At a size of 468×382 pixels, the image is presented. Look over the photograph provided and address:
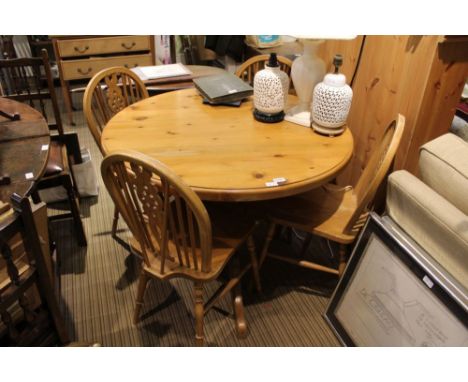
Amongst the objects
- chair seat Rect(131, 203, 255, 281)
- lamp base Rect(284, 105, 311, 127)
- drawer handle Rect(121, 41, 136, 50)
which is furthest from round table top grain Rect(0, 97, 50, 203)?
drawer handle Rect(121, 41, 136, 50)

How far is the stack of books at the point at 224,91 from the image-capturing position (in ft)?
6.29

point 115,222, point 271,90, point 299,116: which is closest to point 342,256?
point 299,116

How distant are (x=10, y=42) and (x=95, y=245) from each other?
265cm

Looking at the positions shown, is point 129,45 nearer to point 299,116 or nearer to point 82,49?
point 82,49

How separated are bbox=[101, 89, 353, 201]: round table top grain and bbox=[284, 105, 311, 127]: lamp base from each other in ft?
0.10

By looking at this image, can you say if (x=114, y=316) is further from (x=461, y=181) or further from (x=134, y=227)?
(x=461, y=181)

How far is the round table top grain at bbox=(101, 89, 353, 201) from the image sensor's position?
4.34ft

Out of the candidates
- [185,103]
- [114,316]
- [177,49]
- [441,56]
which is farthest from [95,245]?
[177,49]

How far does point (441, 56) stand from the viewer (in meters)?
1.48

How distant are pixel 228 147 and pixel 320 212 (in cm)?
51

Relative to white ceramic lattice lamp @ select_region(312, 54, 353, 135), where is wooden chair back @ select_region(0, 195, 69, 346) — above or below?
below

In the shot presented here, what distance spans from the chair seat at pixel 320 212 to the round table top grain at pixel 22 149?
969 mm

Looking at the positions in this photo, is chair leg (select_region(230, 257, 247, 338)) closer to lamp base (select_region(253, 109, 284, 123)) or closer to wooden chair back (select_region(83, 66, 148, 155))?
lamp base (select_region(253, 109, 284, 123))

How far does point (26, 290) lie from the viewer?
0.95 m
